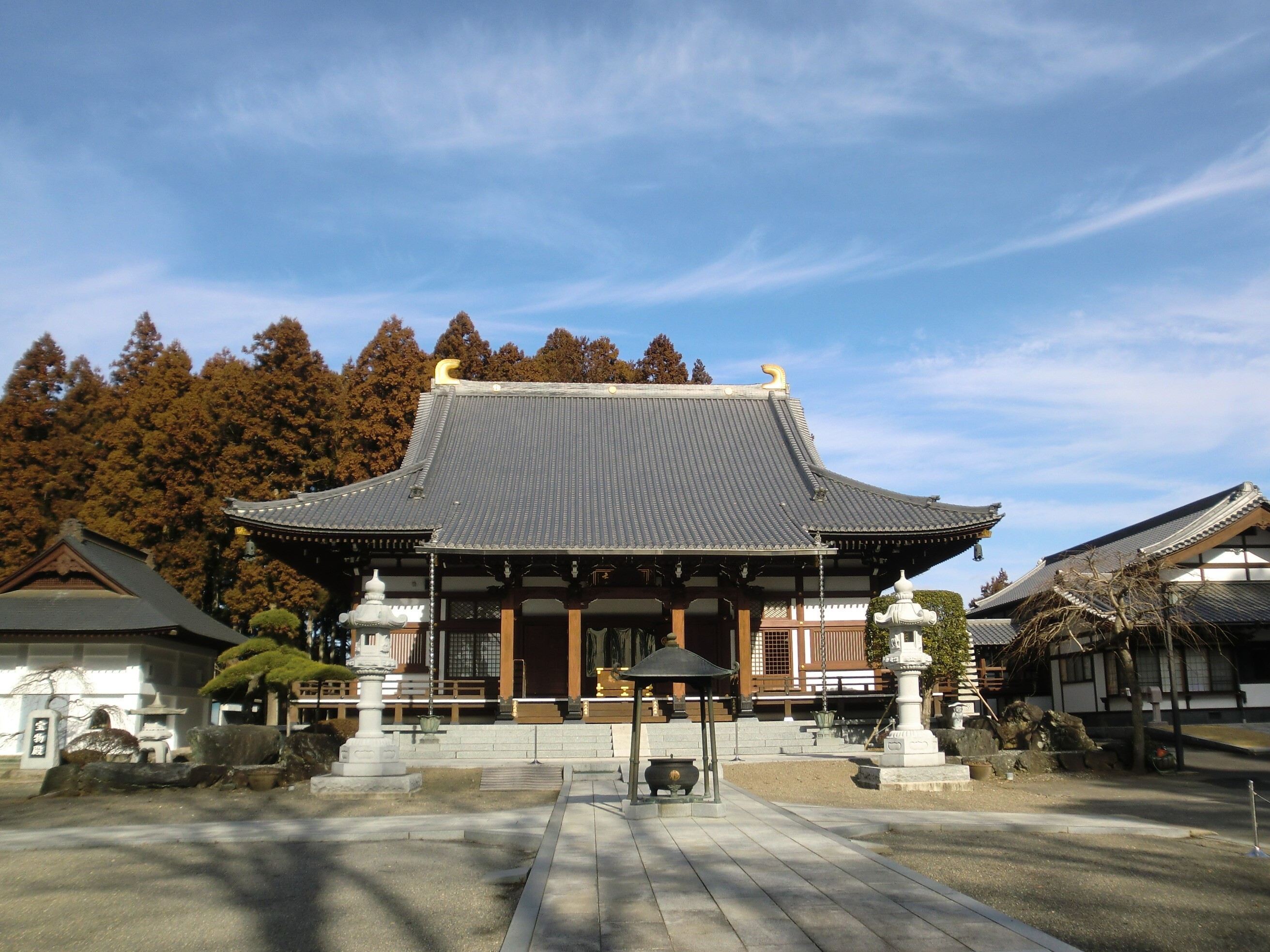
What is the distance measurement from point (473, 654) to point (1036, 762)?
13.8 m

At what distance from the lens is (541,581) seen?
2539cm

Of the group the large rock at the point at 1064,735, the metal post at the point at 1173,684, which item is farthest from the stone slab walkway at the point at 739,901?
the metal post at the point at 1173,684

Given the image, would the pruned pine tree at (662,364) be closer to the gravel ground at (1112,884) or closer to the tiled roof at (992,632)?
the tiled roof at (992,632)

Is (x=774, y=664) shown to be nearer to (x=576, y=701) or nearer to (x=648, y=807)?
(x=576, y=701)

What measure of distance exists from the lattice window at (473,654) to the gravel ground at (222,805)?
8468 millimetres

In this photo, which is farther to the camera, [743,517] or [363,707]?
[743,517]

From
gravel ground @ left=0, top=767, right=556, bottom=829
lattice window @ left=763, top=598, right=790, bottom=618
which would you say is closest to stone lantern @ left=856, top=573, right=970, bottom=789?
gravel ground @ left=0, top=767, right=556, bottom=829

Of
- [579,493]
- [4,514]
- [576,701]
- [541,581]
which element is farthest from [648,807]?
[4,514]

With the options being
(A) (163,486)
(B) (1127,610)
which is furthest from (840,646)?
(A) (163,486)

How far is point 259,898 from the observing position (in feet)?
28.3

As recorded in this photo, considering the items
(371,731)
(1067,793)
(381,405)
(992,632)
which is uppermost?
(381,405)

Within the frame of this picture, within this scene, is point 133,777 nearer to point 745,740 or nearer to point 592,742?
point 592,742

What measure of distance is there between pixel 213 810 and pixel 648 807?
21.7 feet

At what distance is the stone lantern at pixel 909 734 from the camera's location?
16.1 meters
